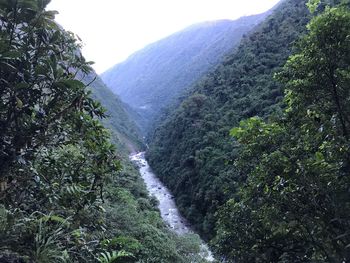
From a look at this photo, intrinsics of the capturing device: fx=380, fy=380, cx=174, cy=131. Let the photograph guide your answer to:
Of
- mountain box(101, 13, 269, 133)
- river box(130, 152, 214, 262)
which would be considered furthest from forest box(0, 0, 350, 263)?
mountain box(101, 13, 269, 133)

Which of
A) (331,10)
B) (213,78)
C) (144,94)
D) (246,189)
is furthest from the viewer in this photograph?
(144,94)

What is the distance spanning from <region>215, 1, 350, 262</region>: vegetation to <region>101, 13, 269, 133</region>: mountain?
101 m

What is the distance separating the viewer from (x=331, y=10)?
A: 4160 mm

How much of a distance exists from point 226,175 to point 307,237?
984 inches

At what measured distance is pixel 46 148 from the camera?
418 centimetres

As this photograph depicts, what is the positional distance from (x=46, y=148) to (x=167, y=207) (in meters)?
34.1

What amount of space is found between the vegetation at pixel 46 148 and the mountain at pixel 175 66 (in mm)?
101962

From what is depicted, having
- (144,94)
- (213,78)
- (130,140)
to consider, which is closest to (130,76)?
(144,94)

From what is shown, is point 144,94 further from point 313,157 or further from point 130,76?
point 313,157

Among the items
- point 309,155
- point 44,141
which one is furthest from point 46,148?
point 309,155

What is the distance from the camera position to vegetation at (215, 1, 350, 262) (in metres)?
4.04

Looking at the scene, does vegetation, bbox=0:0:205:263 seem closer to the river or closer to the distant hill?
the river

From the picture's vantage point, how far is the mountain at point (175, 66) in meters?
123

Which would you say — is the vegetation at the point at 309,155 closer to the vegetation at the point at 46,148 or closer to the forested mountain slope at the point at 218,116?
the vegetation at the point at 46,148
